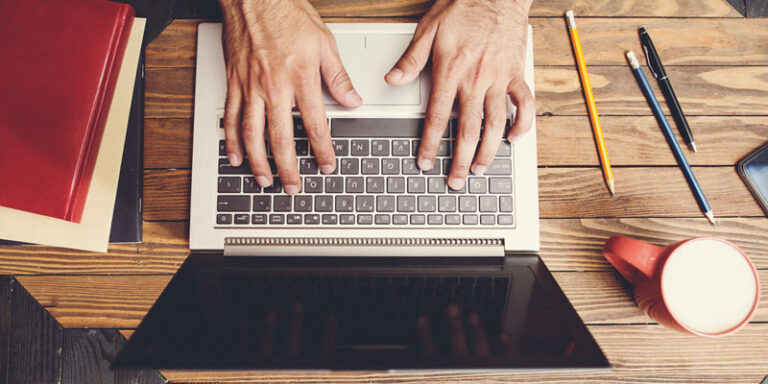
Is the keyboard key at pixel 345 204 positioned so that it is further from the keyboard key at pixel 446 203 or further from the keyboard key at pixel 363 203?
the keyboard key at pixel 446 203

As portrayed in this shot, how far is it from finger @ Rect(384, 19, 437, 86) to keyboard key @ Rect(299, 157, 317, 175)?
0.16 meters

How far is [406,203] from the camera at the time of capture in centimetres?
59

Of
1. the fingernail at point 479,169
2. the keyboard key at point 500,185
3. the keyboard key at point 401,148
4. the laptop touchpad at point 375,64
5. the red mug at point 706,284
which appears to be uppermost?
the laptop touchpad at point 375,64

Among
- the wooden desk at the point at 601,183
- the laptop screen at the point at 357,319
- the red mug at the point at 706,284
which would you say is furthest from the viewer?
the wooden desk at the point at 601,183

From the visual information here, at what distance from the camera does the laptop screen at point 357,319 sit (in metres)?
0.43

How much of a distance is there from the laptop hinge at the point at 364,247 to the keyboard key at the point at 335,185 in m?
0.07

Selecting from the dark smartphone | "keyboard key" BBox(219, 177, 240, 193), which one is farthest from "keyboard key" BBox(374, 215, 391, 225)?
the dark smartphone

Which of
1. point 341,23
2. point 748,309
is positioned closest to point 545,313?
point 748,309

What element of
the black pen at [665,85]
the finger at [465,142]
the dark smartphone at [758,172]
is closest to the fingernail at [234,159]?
the finger at [465,142]

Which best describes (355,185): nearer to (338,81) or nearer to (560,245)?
(338,81)

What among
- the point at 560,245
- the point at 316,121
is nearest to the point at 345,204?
the point at 316,121

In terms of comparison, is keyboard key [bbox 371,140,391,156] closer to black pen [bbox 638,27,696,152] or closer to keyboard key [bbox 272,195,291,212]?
keyboard key [bbox 272,195,291,212]

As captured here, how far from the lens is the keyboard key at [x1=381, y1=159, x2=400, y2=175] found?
0.60 m

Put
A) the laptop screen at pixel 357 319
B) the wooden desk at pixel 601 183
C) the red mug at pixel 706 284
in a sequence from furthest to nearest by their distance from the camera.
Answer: the wooden desk at pixel 601 183, the red mug at pixel 706 284, the laptop screen at pixel 357 319
